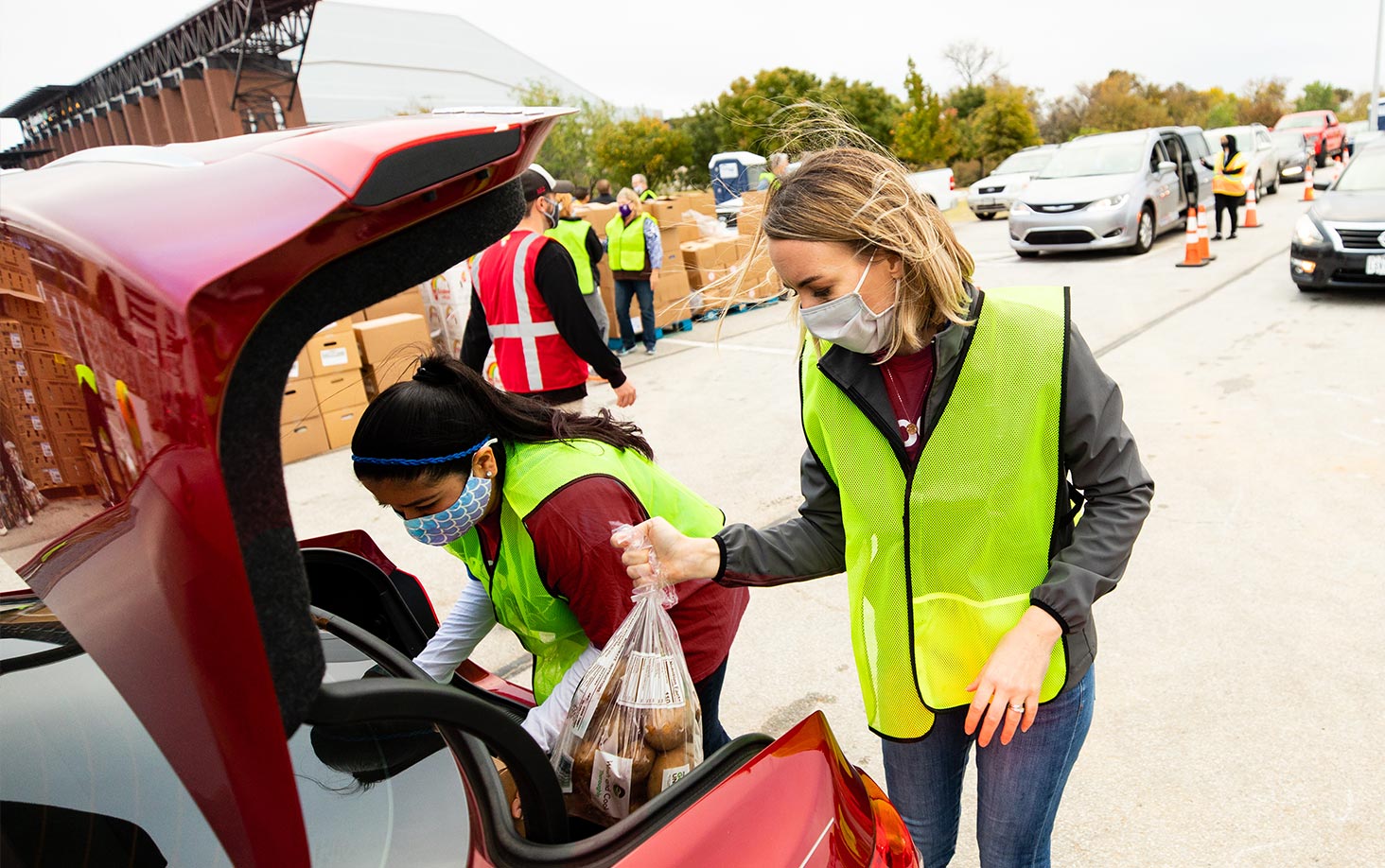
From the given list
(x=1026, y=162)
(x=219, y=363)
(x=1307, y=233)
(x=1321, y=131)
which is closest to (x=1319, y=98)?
(x=1321, y=131)

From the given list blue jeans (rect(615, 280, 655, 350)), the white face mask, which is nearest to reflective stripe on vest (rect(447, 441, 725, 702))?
the white face mask

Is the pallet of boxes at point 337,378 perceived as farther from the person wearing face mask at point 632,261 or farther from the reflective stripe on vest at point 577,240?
the person wearing face mask at point 632,261

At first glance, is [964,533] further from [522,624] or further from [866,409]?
[522,624]

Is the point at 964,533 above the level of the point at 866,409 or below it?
below

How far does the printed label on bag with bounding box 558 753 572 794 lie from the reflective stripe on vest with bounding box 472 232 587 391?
308cm

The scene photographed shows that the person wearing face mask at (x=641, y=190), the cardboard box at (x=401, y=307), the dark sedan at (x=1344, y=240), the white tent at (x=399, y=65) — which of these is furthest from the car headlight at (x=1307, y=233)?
the white tent at (x=399, y=65)

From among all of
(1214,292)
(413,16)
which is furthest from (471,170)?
(413,16)

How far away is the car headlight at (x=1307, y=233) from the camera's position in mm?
8352

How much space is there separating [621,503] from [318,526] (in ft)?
13.8

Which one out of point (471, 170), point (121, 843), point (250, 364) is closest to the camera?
point (250, 364)

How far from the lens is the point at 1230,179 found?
12.0m

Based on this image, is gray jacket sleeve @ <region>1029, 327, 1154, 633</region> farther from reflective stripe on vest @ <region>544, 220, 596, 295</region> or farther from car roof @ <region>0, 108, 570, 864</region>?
reflective stripe on vest @ <region>544, 220, 596, 295</region>

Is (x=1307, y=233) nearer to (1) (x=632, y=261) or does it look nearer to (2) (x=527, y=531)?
(1) (x=632, y=261)

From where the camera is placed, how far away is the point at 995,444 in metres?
1.48
